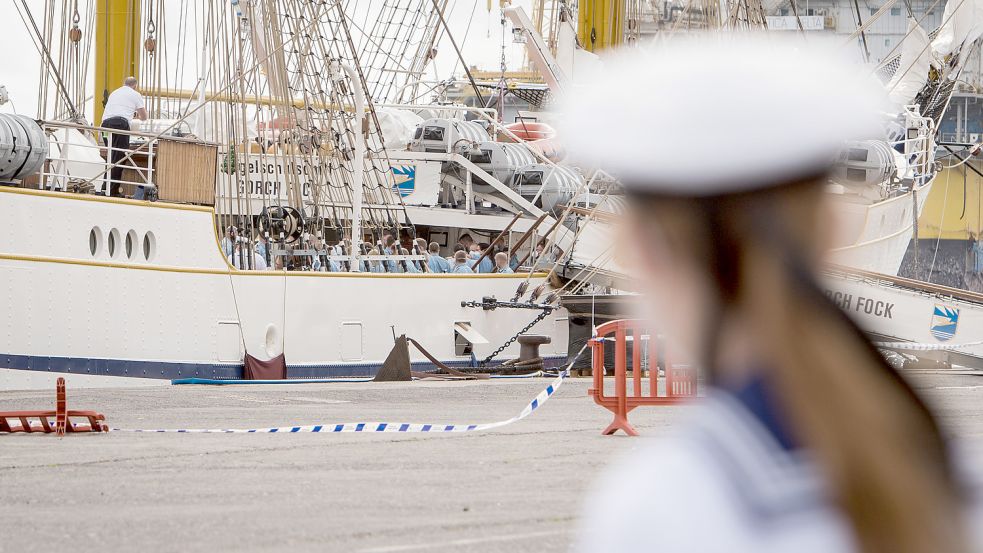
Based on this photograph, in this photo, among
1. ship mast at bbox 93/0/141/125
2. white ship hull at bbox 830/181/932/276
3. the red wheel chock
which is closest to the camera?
the red wheel chock

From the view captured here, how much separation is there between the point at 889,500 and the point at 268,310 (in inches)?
854

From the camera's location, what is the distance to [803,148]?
46.9 inches

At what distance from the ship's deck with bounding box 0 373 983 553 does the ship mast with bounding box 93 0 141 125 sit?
13.9m

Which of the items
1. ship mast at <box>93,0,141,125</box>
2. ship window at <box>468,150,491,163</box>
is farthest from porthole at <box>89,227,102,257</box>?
ship window at <box>468,150,491,163</box>

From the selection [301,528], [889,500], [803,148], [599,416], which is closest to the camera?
[889,500]

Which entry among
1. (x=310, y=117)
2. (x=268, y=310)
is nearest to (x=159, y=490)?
(x=268, y=310)

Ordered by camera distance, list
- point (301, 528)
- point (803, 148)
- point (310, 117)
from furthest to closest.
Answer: point (310, 117), point (301, 528), point (803, 148)

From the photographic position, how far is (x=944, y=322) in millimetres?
24594

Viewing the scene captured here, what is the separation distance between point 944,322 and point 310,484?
62.0ft

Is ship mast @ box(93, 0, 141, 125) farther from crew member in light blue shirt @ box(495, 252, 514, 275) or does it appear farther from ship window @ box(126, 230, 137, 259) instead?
crew member in light blue shirt @ box(495, 252, 514, 275)

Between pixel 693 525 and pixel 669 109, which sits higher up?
pixel 669 109

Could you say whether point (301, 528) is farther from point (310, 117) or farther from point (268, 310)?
point (310, 117)

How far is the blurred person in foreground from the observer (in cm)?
106

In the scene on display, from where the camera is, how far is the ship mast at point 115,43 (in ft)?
86.0
